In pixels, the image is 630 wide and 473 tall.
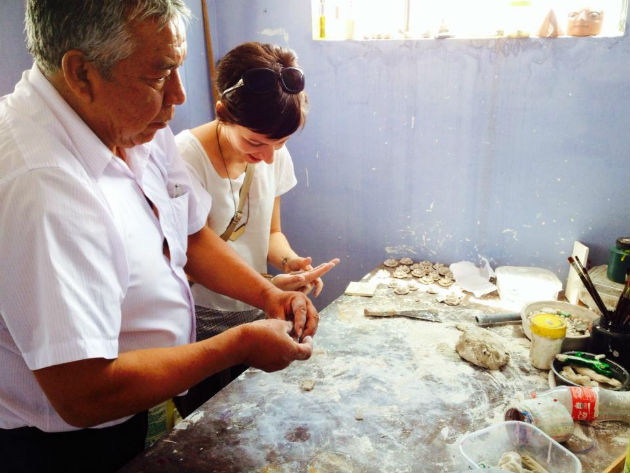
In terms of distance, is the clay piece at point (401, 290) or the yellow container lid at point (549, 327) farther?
the clay piece at point (401, 290)

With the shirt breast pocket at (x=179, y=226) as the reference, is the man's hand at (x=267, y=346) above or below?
below

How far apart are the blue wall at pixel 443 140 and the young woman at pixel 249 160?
0.70 meters

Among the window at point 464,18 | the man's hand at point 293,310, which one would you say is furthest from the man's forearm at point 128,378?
the window at point 464,18

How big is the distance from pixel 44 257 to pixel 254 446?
78 cm

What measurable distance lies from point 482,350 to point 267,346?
88 centimetres

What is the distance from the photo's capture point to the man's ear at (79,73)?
3.25ft

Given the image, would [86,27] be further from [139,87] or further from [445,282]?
[445,282]

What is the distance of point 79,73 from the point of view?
1017 millimetres

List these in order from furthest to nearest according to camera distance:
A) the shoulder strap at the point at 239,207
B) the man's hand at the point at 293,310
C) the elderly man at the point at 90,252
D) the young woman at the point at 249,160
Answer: the shoulder strap at the point at 239,207
the young woman at the point at 249,160
the man's hand at the point at 293,310
the elderly man at the point at 90,252

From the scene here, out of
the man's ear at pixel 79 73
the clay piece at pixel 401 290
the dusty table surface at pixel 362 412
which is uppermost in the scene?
the man's ear at pixel 79 73

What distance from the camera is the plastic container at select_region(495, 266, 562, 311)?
226 cm

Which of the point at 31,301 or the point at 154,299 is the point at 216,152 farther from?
the point at 31,301

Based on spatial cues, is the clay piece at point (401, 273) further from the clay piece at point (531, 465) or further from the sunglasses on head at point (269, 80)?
the clay piece at point (531, 465)

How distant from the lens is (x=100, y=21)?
3.19 feet
